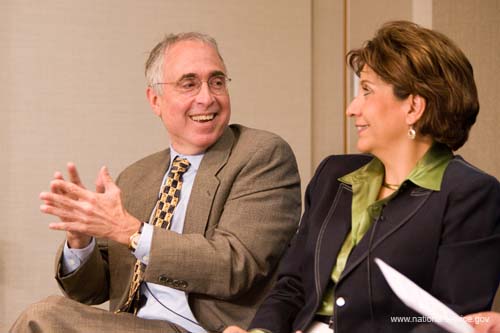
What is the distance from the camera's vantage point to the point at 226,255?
2.35m

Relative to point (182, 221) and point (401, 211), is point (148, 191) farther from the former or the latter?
point (401, 211)

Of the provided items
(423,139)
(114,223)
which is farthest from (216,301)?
(423,139)

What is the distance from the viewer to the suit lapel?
2.51 m

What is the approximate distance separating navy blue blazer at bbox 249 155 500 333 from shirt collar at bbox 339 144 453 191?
2cm

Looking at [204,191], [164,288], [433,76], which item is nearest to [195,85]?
[204,191]

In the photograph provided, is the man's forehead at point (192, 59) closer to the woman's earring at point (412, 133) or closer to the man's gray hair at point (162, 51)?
the man's gray hair at point (162, 51)

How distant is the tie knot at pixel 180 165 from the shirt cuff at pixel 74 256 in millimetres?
366

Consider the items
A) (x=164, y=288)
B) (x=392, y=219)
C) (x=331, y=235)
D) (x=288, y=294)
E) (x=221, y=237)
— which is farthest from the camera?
(x=164, y=288)

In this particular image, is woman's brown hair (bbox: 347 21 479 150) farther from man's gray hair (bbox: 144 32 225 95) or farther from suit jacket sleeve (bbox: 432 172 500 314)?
man's gray hair (bbox: 144 32 225 95)

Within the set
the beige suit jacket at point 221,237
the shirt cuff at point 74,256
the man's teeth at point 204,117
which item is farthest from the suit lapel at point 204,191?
the shirt cuff at point 74,256

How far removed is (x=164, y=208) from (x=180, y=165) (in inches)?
6.6

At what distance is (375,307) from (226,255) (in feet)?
1.79

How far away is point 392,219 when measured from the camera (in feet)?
6.61

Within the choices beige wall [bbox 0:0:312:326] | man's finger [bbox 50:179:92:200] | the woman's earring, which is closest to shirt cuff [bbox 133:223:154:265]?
man's finger [bbox 50:179:92:200]
